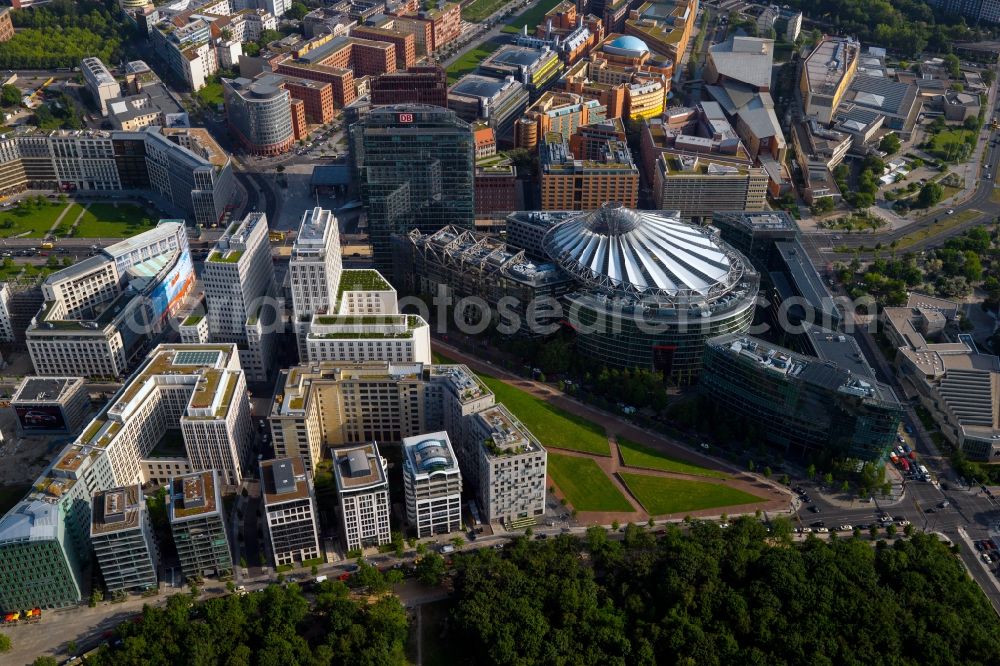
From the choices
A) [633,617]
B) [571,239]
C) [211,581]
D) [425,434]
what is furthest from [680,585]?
[571,239]

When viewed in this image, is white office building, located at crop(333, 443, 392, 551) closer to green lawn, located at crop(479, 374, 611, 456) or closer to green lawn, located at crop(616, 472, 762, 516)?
green lawn, located at crop(479, 374, 611, 456)

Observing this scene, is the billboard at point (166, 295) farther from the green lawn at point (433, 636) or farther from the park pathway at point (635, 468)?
the green lawn at point (433, 636)

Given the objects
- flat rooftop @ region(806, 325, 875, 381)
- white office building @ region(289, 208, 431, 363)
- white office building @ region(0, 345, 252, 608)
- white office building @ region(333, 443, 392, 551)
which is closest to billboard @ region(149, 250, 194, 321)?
white office building @ region(0, 345, 252, 608)

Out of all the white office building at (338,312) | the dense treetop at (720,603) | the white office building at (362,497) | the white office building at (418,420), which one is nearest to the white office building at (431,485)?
the white office building at (362,497)

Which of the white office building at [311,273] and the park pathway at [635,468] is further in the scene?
the white office building at [311,273]

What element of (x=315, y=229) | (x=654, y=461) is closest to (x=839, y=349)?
(x=654, y=461)

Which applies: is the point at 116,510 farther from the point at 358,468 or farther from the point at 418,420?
the point at 418,420
